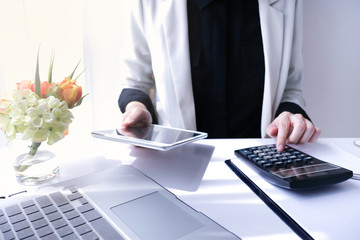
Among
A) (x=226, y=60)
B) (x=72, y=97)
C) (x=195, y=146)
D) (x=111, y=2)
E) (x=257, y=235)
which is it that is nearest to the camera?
(x=257, y=235)

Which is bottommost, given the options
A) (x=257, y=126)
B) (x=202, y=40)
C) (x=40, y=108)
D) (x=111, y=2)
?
(x=257, y=126)

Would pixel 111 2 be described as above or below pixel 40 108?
above

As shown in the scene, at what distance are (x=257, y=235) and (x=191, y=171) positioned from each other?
0.53ft

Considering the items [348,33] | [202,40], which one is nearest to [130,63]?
[202,40]

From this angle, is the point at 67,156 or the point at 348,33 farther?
the point at 348,33

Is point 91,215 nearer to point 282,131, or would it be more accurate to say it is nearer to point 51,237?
point 51,237

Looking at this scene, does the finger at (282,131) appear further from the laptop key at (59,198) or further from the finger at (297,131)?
the laptop key at (59,198)

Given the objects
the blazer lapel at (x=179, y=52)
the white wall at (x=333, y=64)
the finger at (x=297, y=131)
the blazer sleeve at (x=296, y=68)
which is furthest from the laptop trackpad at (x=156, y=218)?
the white wall at (x=333, y=64)

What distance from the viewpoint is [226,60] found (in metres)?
0.72

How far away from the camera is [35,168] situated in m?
0.36

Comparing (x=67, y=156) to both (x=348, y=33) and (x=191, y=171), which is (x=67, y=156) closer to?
(x=191, y=171)

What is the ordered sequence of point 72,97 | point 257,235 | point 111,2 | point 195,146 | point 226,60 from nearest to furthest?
point 257,235 → point 72,97 → point 195,146 → point 226,60 → point 111,2

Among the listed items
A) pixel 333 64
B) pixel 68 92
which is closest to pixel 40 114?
pixel 68 92

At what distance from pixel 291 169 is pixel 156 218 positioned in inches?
8.3
